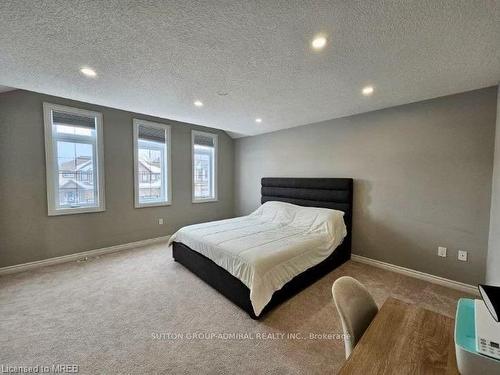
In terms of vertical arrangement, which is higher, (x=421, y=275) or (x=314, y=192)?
(x=314, y=192)

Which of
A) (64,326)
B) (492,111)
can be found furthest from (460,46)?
(64,326)

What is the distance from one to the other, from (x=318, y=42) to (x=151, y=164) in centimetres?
357

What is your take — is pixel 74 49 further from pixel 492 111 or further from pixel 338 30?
pixel 492 111

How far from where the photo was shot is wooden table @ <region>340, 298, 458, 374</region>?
72 centimetres

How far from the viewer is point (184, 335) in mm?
1787

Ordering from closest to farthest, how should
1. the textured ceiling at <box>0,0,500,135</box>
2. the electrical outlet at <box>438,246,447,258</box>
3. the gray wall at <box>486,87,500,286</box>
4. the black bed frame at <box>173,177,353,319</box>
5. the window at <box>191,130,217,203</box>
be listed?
the textured ceiling at <box>0,0,500,135</box>, the gray wall at <box>486,87,500,286</box>, the black bed frame at <box>173,177,353,319</box>, the electrical outlet at <box>438,246,447,258</box>, the window at <box>191,130,217,203</box>

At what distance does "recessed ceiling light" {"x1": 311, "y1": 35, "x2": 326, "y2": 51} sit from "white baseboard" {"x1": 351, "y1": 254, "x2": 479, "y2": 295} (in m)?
3.01

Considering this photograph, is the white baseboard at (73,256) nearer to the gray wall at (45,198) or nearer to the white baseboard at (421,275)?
the gray wall at (45,198)

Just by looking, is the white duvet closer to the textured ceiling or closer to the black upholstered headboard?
the black upholstered headboard

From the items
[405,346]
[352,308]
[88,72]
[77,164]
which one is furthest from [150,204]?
[405,346]

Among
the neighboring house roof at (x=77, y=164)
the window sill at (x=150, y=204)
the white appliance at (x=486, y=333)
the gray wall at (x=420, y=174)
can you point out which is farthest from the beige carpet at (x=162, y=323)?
the neighboring house roof at (x=77, y=164)

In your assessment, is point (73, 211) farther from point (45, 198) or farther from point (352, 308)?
point (352, 308)

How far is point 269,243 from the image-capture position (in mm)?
2471

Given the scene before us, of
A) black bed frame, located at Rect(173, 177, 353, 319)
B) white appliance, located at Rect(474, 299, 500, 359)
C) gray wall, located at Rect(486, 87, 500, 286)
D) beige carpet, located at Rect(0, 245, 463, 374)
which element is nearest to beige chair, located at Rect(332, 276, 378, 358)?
white appliance, located at Rect(474, 299, 500, 359)
